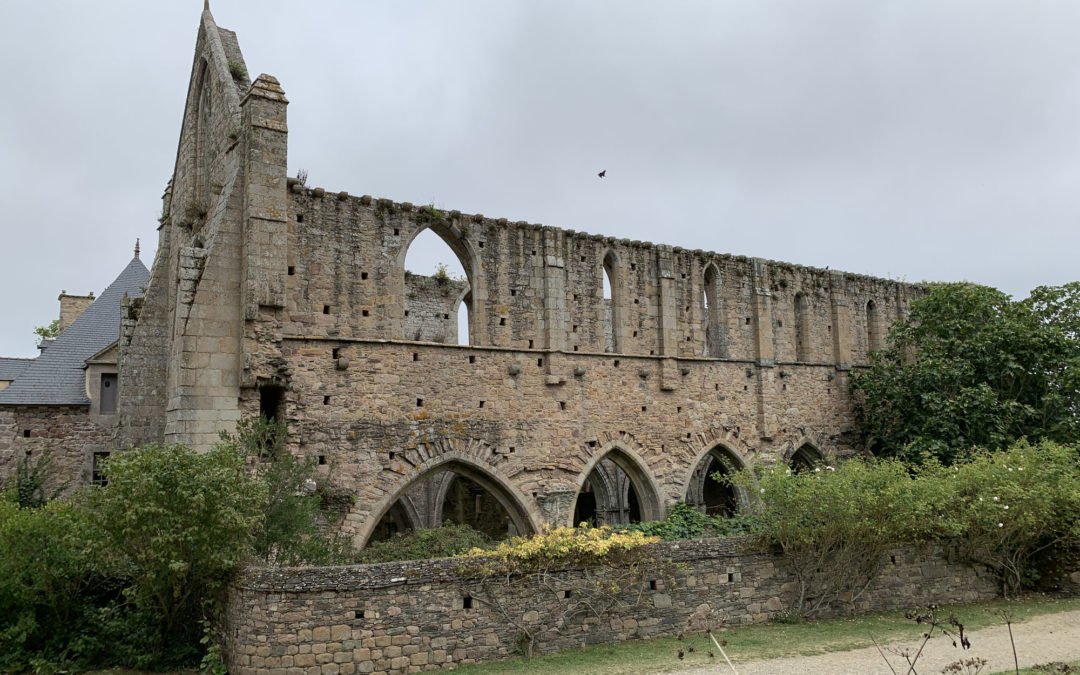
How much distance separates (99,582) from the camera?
1042cm

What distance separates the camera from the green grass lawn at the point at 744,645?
9461 mm

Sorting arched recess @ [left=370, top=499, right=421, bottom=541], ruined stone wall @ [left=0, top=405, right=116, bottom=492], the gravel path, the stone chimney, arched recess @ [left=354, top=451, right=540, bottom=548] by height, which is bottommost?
the gravel path

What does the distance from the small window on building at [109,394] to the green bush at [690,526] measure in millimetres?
10090

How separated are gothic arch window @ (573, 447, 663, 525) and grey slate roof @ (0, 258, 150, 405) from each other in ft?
34.7

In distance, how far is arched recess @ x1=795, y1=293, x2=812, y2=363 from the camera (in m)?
22.2

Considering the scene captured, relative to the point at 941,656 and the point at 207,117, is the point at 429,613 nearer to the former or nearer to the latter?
the point at 941,656

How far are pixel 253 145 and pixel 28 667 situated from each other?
8.26 metres

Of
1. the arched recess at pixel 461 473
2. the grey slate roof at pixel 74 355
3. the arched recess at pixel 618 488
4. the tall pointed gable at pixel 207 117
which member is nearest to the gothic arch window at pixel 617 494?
the arched recess at pixel 618 488

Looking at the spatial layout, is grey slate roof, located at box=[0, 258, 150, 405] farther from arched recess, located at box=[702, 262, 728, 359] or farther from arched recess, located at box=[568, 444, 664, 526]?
arched recess, located at box=[702, 262, 728, 359]

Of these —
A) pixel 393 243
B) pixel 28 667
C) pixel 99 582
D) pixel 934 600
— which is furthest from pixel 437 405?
pixel 934 600

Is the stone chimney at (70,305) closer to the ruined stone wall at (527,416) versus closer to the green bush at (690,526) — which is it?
the ruined stone wall at (527,416)

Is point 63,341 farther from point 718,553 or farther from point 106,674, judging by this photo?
point 718,553

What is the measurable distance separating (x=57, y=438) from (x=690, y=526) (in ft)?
40.3

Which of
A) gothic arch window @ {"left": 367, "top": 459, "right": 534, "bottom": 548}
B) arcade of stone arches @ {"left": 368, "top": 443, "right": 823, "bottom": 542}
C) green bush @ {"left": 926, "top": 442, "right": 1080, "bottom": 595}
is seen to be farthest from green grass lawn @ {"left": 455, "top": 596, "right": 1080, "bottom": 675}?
gothic arch window @ {"left": 367, "top": 459, "right": 534, "bottom": 548}
